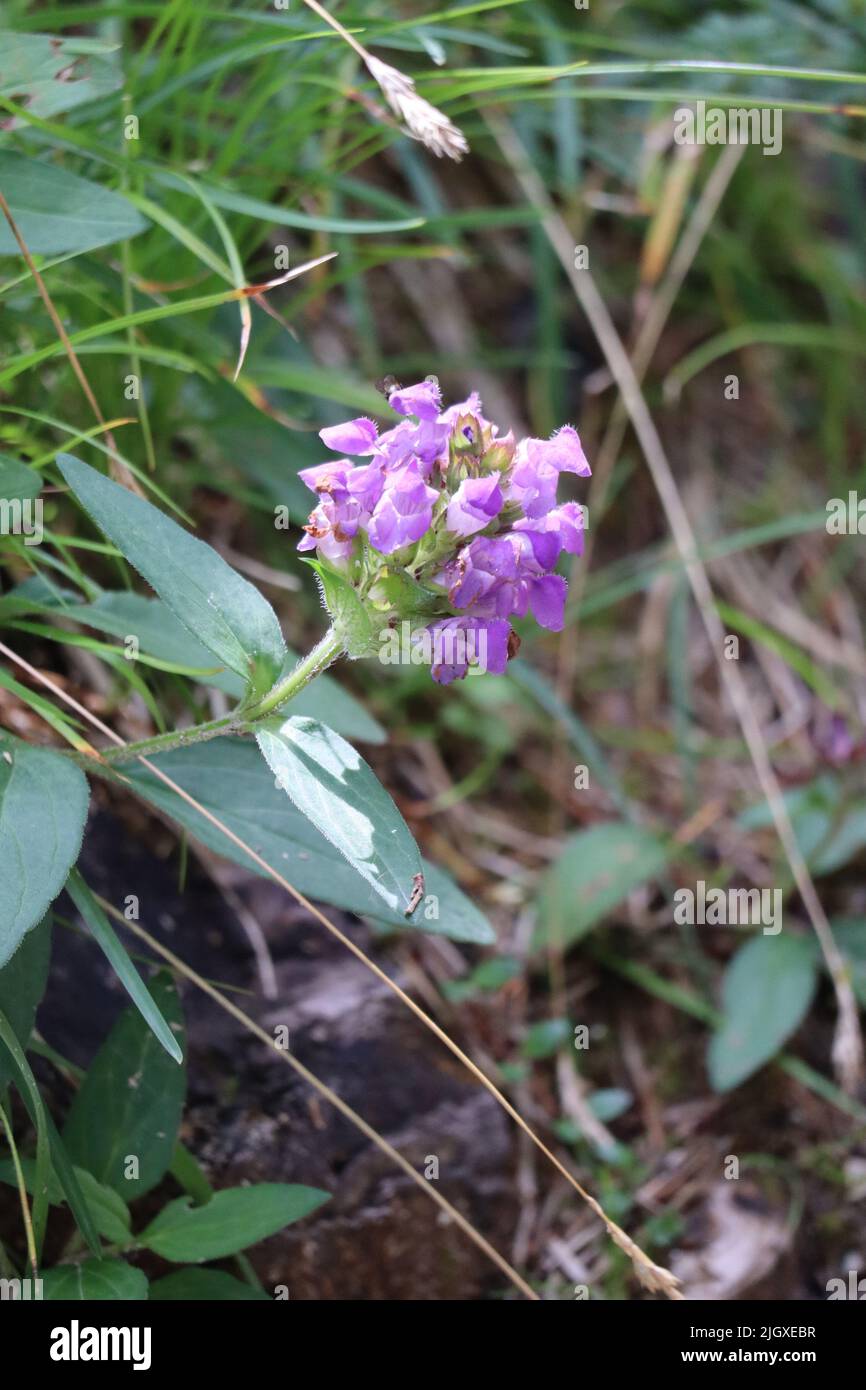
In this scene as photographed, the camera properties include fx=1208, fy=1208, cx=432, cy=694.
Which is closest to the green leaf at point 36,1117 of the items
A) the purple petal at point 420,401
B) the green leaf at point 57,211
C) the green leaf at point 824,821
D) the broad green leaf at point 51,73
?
the purple petal at point 420,401

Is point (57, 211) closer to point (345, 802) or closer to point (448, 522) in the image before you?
point (448, 522)

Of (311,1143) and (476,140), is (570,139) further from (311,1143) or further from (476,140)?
(311,1143)

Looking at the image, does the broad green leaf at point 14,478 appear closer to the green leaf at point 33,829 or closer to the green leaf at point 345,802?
the green leaf at point 33,829

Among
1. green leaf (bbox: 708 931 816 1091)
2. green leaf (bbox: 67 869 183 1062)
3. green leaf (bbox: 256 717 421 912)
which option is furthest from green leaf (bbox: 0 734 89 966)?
green leaf (bbox: 708 931 816 1091)

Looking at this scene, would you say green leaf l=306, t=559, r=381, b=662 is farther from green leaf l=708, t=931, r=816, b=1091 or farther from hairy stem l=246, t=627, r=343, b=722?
green leaf l=708, t=931, r=816, b=1091

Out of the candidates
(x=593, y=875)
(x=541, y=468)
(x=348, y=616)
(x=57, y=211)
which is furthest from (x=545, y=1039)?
(x=57, y=211)

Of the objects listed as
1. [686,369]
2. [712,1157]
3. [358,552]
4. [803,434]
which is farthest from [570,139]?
[712,1157]
